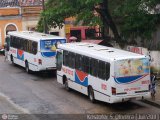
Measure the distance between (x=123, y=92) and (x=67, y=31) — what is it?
31750 millimetres

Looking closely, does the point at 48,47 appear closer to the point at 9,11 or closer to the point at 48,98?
the point at 48,98

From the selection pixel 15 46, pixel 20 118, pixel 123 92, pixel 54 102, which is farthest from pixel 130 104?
pixel 15 46

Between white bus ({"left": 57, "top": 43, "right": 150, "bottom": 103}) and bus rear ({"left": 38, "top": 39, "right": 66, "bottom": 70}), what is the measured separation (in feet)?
21.6

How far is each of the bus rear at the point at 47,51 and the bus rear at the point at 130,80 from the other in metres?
11.0

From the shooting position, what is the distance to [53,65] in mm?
32594

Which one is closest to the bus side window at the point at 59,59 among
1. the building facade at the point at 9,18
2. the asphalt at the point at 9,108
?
the asphalt at the point at 9,108

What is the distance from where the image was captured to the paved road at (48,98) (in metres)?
22.6

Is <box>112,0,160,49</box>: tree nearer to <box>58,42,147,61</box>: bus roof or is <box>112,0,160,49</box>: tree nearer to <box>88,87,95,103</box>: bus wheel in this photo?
<box>58,42,147,61</box>: bus roof

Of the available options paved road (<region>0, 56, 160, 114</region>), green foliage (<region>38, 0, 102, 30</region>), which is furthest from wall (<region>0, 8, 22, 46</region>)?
paved road (<region>0, 56, 160, 114</region>)

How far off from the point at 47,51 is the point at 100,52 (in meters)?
8.85

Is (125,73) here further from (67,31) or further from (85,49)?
(67,31)

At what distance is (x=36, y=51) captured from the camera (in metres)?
32.8

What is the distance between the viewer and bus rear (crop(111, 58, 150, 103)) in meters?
21.8

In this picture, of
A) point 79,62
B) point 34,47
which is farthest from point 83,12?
point 79,62
